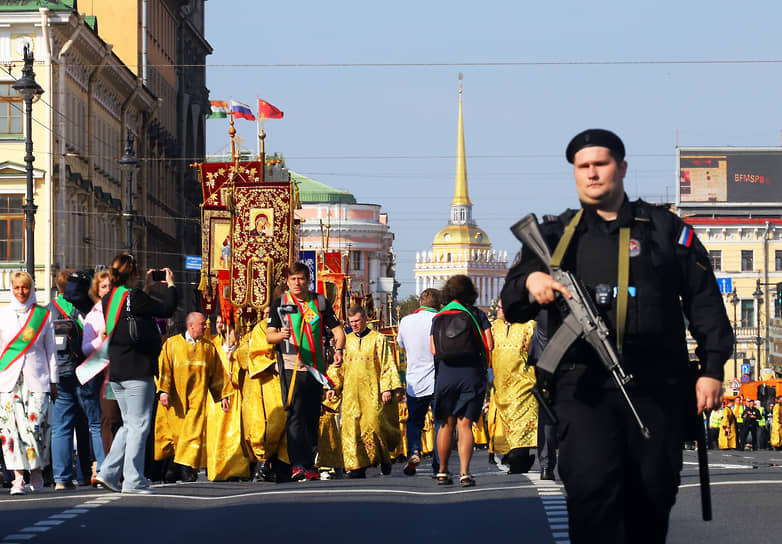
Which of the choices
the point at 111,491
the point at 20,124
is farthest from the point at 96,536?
the point at 20,124

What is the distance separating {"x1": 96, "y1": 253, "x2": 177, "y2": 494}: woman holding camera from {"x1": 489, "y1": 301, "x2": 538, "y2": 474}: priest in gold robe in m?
4.38

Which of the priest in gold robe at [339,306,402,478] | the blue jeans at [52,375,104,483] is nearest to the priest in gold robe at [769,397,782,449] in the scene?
the priest in gold robe at [339,306,402,478]

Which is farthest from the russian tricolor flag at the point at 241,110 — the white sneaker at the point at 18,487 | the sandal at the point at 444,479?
the white sneaker at the point at 18,487

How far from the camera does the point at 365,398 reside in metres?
17.5

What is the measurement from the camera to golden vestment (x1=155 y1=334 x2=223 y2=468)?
15.6m

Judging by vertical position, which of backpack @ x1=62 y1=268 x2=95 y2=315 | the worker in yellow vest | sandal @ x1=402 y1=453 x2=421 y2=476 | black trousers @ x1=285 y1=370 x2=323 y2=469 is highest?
backpack @ x1=62 y1=268 x2=95 y2=315

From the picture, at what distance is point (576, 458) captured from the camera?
21.4 ft

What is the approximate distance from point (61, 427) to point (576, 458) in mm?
8499

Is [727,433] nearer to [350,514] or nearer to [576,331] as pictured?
[350,514]

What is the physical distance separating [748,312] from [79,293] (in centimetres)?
11248

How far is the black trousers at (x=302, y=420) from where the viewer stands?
49.1 feet

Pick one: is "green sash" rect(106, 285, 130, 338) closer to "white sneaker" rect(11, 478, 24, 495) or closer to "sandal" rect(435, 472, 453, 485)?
"white sneaker" rect(11, 478, 24, 495)

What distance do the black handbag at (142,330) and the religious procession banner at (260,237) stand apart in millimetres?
17158

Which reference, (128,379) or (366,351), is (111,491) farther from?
(366,351)
